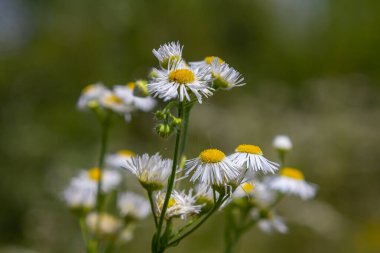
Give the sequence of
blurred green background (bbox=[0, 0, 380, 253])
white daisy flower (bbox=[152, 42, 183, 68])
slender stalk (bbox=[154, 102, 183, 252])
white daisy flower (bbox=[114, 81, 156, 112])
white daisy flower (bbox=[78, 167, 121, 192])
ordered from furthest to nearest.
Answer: blurred green background (bbox=[0, 0, 380, 253]) → white daisy flower (bbox=[78, 167, 121, 192]) → white daisy flower (bbox=[114, 81, 156, 112]) → white daisy flower (bbox=[152, 42, 183, 68]) → slender stalk (bbox=[154, 102, 183, 252])

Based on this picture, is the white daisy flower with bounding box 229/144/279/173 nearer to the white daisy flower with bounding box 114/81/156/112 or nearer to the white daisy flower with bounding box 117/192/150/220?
the white daisy flower with bounding box 114/81/156/112

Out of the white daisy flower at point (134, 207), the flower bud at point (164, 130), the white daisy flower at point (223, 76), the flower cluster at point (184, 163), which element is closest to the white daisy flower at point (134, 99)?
the flower cluster at point (184, 163)

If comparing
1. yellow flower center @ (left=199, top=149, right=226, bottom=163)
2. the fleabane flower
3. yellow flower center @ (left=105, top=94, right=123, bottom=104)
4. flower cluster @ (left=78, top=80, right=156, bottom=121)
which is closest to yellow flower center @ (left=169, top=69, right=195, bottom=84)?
yellow flower center @ (left=199, top=149, right=226, bottom=163)

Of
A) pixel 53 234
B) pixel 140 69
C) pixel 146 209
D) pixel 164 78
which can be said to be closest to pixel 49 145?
pixel 53 234

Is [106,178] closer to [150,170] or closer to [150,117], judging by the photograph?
[150,170]

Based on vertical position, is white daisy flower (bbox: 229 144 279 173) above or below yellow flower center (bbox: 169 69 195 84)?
below

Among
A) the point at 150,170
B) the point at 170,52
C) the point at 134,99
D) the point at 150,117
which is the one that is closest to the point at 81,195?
the point at 134,99

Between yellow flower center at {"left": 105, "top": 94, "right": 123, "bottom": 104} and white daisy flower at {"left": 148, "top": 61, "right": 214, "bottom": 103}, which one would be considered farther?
yellow flower center at {"left": 105, "top": 94, "right": 123, "bottom": 104}
